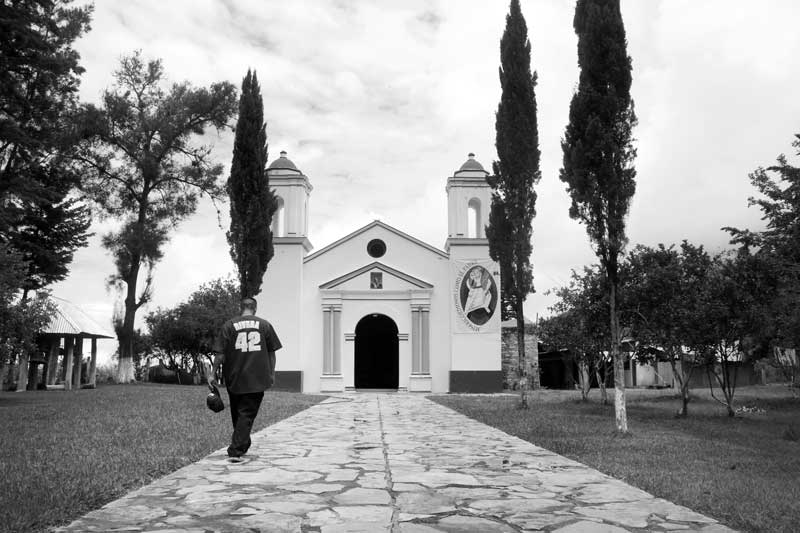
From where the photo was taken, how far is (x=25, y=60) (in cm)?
1450

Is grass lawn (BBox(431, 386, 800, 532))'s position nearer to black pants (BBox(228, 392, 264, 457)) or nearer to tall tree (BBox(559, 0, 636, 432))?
tall tree (BBox(559, 0, 636, 432))

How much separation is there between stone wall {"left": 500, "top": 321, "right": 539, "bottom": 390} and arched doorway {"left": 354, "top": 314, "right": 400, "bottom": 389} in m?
6.12

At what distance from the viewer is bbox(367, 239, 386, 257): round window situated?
29047mm

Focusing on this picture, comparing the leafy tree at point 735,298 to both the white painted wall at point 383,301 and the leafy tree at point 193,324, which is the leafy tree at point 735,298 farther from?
the leafy tree at point 193,324

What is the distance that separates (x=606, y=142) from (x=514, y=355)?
81.3 ft

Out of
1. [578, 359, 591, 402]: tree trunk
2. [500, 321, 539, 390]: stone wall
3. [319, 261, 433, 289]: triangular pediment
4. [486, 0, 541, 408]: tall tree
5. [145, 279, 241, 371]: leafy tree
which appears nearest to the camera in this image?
[486, 0, 541, 408]: tall tree

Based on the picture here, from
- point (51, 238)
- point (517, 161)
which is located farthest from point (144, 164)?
→ point (517, 161)

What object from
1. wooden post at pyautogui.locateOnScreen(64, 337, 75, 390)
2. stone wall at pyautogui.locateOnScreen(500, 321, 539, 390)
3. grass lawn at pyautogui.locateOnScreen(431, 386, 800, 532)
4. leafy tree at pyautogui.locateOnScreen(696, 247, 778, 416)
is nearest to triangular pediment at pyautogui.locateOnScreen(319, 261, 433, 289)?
stone wall at pyautogui.locateOnScreen(500, 321, 539, 390)

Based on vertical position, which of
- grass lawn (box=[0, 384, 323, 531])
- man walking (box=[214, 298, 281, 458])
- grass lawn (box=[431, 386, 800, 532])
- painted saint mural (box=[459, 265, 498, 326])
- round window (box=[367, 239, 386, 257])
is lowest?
grass lawn (box=[431, 386, 800, 532])

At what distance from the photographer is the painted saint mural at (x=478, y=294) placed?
2730 cm

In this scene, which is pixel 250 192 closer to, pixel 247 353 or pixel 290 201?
pixel 290 201

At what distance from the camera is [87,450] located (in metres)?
7.86

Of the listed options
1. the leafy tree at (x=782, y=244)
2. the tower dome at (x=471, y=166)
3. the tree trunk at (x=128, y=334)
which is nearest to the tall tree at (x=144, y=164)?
the tree trunk at (x=128, y=334)

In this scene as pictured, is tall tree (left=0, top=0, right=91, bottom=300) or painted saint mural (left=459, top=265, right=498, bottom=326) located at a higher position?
tall tree (left=0, top=0, right=91, bottom=300)
